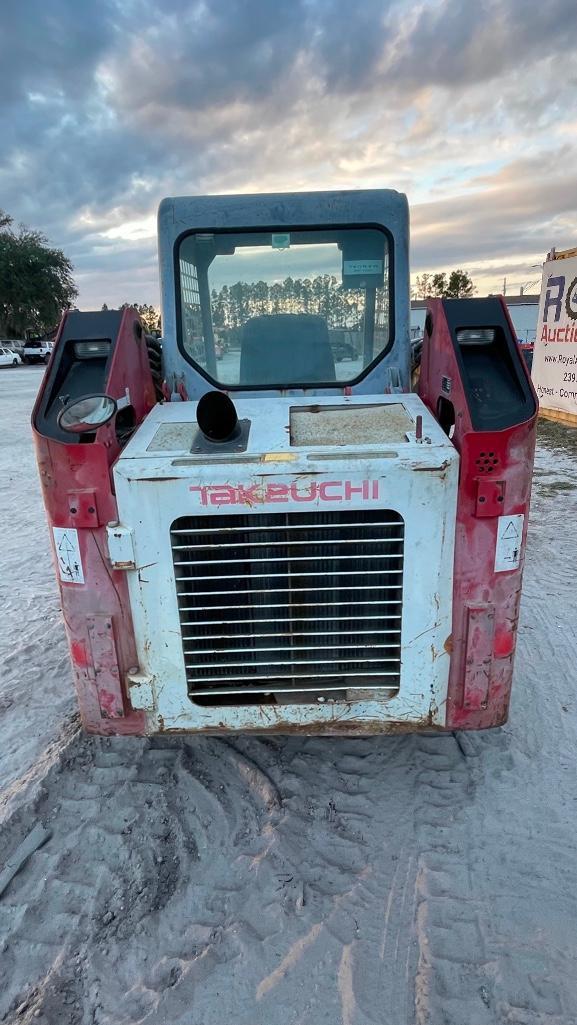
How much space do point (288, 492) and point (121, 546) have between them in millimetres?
663

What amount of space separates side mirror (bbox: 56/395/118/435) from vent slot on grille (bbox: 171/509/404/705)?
48cm

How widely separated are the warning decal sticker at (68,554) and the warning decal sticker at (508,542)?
63.0 inches

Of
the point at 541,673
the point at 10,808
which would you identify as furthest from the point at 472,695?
the point at 10,808

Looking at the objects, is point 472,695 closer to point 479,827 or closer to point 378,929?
point 479,827

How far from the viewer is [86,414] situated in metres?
2.23

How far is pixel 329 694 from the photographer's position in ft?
8.29

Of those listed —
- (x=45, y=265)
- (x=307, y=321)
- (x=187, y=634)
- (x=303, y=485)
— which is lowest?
(x=187, y=634)

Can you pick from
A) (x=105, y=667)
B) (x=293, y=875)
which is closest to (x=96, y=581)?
(x=105, y=667)

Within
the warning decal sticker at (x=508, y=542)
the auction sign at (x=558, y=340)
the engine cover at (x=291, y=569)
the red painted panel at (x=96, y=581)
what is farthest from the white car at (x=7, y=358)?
the warning decal sticker at (x=508, y=542)

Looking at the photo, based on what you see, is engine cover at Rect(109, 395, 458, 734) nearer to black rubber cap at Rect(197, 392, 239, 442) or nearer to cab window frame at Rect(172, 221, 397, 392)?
black rubber cap at Rect(197, 392, 239, 442)

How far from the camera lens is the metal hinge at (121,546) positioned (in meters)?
2.27

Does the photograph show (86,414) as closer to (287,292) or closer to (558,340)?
(287,292)

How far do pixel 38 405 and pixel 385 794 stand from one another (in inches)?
88.6

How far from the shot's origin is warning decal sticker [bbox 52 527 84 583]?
90.8 inches
